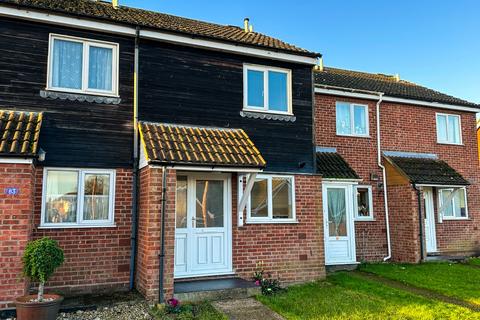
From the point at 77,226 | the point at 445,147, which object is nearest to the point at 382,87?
the point at 445,147

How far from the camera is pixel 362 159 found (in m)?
13.5

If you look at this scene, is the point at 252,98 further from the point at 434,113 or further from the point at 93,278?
the point at 434,113

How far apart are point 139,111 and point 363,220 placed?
8382 millimetres

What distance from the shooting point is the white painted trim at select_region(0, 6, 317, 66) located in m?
7.98

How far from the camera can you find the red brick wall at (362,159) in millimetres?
12898

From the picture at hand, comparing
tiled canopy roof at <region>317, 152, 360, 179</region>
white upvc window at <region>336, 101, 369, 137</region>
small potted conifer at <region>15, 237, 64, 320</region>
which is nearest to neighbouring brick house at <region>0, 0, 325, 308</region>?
small potted conifer at <region>15, 237, 64, 320</region>

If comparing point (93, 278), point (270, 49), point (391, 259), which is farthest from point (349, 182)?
point (93, 278)

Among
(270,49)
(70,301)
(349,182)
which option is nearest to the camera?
(70,301)

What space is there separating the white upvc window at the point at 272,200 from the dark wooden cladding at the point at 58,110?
10.4 ft

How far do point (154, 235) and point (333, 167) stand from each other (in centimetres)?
667

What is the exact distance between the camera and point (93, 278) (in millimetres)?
7949

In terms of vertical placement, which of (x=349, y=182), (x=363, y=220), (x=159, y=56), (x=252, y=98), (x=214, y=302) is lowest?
(x=214, y=302)

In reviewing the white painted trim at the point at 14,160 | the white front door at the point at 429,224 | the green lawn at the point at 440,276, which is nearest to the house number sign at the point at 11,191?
the white painted trim at the point at 14,160

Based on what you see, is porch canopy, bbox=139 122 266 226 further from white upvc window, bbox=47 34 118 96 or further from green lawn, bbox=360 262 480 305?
green lawn, bbox=360 262 480 305
